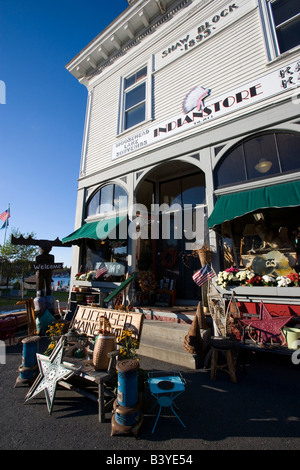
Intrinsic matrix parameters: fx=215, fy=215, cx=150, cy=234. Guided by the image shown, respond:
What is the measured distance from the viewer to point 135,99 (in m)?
10.4

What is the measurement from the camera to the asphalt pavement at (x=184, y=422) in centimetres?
253

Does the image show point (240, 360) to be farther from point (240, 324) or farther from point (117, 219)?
point (117, 219)

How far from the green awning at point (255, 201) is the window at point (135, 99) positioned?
5.96 meters

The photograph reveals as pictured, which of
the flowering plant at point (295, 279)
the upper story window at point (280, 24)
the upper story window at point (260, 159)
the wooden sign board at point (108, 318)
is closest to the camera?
the wooden sign board at point (108, 318)

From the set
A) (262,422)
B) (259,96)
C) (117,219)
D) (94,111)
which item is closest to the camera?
(262,422)

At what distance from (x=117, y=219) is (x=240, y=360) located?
6.24m

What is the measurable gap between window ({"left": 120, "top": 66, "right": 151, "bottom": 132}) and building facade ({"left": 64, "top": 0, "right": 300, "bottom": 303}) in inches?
2.5

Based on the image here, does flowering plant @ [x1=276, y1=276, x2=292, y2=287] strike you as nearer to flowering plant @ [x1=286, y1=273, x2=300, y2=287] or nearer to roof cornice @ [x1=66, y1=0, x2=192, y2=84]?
flowering plant @ [x1=286, y1=273, x2=300, y2=287]

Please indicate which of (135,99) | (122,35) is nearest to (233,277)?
(135,99)

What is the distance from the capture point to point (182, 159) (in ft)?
25.9

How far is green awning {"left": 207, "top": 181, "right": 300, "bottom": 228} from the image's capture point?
520cm

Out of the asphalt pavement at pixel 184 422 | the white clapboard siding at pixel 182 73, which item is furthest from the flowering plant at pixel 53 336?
the white clapboard siding at pixel 182 73

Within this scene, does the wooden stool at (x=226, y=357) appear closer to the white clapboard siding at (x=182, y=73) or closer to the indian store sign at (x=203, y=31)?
the white clapboard siding at (x=182, y=73)
